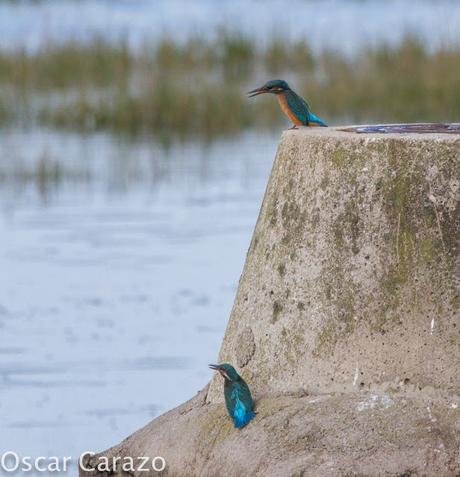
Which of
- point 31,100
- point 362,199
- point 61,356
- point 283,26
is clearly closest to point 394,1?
point 283,26

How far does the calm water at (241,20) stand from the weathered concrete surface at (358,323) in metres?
18.6

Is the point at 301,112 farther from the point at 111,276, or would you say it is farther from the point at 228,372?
the point at 111,276

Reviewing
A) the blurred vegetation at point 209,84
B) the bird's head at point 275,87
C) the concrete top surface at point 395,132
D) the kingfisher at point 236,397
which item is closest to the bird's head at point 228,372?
the kingfisher at point 236,397

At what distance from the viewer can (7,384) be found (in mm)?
8664

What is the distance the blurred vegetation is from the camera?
2070 cm

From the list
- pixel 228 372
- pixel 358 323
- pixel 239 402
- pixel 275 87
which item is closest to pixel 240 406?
pixel 239 402

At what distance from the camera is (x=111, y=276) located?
1169 cm

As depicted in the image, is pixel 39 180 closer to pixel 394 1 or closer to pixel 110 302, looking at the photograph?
pixel 110 302

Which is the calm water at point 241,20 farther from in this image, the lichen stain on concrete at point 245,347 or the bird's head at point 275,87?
the lichen stain on concrete at point 245,347

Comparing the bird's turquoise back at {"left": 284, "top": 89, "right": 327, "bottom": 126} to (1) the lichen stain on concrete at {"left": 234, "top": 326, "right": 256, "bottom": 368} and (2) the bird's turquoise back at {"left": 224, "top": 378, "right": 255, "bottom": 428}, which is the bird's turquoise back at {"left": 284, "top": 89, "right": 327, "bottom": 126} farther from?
(2) the bird's turquoise back at {"left": 224, "top": 378, "right": 255, "bottom": 428}

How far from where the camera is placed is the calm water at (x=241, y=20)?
26.5m

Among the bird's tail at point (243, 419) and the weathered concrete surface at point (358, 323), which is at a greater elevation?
the weathered concrete surface at point (358, 323)

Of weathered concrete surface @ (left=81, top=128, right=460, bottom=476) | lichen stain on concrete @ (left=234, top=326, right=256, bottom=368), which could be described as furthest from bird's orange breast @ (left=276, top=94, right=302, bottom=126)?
lichen stain on concrete @ (left=234, top=326, right=256, bottom=368)

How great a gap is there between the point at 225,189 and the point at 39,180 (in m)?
1.93
